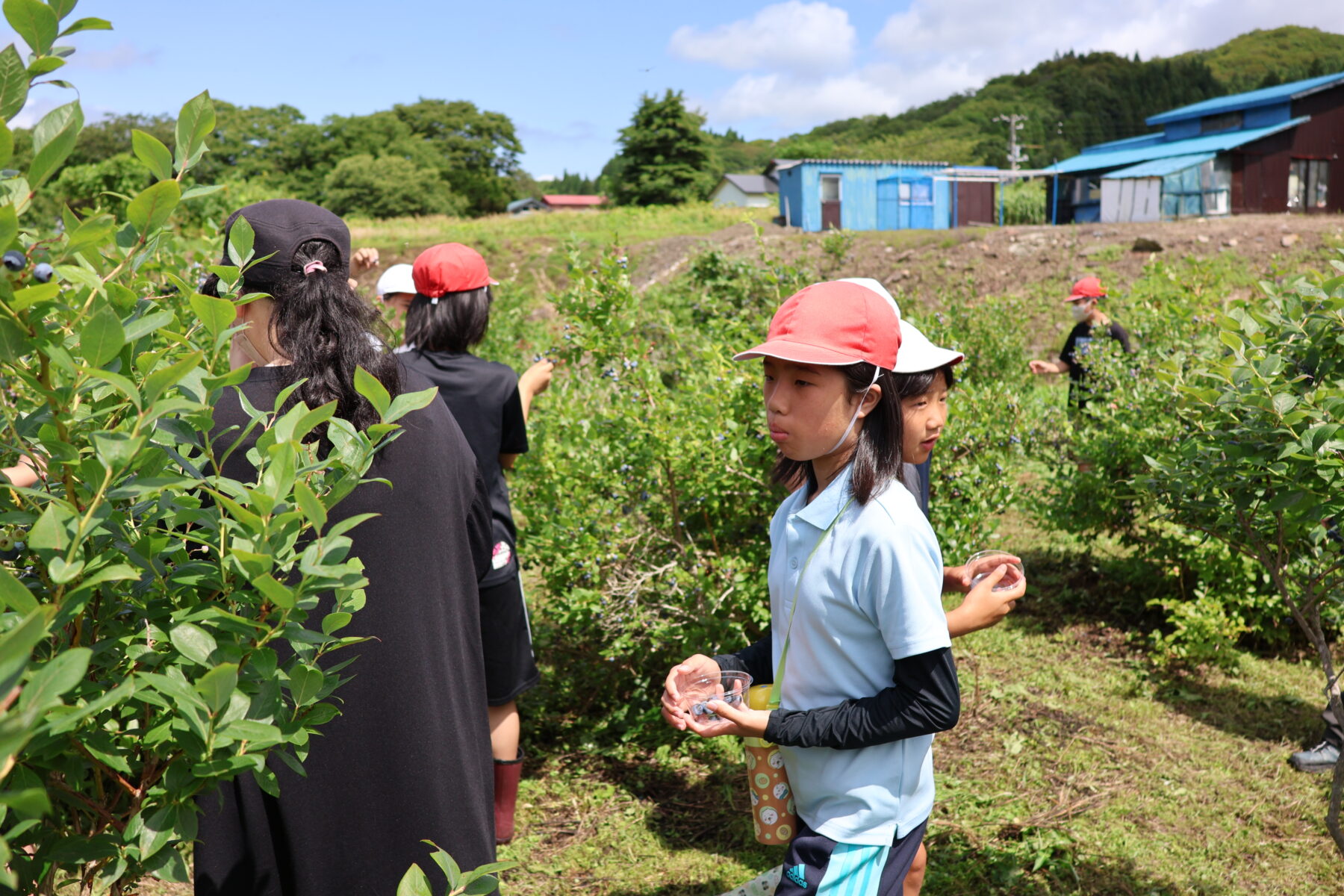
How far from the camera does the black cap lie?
63.5 inches

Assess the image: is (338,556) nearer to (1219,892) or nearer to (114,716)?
(114,716)

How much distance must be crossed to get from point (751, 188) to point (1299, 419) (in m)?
61.7

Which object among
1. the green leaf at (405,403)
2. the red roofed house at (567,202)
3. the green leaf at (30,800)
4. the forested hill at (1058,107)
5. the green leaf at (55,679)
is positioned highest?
the forested hill at (1058,107)

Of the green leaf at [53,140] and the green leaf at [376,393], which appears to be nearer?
the green leaf at [53,140]

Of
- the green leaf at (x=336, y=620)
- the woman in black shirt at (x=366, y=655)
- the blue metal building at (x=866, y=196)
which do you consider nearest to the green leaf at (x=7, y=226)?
the green leaf at (x=336, y=620)

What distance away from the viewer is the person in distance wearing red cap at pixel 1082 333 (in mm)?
5832

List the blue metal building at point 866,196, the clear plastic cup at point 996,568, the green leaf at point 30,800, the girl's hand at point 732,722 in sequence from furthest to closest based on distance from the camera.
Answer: the blue metal building at point 866,196 < the clear plastic cup at point 996,568 < the girl's hand at point 732,722 < the green leaf at point 30,800

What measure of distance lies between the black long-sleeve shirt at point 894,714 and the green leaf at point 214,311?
3.58 ft

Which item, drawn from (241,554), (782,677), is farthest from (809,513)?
(241,554)

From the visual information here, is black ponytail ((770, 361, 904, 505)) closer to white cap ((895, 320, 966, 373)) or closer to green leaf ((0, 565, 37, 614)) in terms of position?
white cap ((895, 320, 966, 373))

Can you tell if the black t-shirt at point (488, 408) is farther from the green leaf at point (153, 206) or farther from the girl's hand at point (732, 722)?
the green leaf at point (153, 206)

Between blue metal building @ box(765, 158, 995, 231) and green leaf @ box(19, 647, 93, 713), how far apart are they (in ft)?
94.8

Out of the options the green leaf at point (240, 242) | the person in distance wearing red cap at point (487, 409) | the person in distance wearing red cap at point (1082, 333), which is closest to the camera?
the green leaf at point (240, 242)

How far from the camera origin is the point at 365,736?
154 cm
